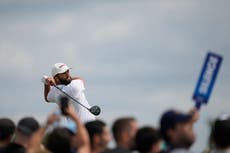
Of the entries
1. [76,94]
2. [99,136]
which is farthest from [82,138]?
[76,94]

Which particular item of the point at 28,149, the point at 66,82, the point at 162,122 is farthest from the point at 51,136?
the point at 66,82

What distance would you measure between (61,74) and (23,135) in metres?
8.72

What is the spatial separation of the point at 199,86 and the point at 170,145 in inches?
65.8

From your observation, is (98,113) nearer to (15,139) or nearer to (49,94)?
(49,94)

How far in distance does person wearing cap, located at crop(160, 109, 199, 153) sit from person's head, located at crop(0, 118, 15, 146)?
12.1 ft

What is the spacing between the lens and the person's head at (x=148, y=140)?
650 inches

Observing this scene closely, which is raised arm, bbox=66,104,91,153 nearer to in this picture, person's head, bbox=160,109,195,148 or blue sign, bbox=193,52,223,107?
person's head, bbox=160,109,195,148

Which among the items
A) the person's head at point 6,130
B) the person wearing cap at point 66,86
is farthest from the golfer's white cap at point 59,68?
the person's head at point 6,130

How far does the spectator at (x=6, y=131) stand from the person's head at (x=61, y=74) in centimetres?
825

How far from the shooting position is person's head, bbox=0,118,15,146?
18.3 metres

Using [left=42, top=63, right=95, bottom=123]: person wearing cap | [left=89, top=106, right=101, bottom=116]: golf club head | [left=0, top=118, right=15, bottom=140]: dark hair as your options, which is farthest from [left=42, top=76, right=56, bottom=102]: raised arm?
[left=0, top=118, right=15, bottom=140]: dark hair

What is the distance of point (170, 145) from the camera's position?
1544cm

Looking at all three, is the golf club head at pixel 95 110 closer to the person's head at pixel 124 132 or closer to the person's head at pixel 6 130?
the person's head at pixel 6 130

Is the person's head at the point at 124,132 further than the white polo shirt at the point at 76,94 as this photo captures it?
No
